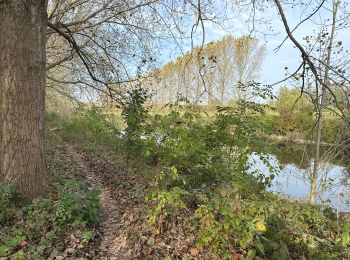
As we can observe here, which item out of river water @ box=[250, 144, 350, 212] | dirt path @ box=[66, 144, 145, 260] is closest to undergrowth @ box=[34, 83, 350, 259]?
dirt path @ box=[66, 144, 145, 260]

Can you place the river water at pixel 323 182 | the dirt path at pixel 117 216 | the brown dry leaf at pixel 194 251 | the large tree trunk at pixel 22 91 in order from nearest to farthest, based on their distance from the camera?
the brown dry leaf at pixel 194 251 → the dirt path at pixel 117 216 → the large tree trunk at pixel 22 91 → the river water at pixel 323 182

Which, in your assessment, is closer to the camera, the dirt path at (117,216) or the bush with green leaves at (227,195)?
the bush with green leaves at (227,195)

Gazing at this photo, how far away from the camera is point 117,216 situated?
503cm

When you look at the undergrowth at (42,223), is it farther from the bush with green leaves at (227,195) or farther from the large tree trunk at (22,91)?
the bush with green leaves at (227,195)

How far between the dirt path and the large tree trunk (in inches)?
49.5

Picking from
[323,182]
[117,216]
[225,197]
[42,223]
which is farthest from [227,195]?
[323,182]

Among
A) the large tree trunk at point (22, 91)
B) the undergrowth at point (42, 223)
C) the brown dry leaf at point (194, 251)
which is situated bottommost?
the brown dry leaf at point (194, 251)

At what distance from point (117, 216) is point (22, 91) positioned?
2.46 metres

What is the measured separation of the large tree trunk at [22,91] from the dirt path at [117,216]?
1258 millimetres

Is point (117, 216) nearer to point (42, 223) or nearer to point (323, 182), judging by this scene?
point (42, 223)

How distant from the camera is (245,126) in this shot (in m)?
5.00

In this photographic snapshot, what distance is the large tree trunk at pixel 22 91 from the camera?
4129 millimetres

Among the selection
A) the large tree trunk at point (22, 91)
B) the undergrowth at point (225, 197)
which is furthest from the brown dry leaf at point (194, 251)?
the large tree trunk at point (22, 91)

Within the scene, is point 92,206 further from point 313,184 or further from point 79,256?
point 313,184
